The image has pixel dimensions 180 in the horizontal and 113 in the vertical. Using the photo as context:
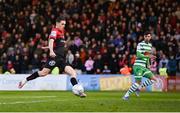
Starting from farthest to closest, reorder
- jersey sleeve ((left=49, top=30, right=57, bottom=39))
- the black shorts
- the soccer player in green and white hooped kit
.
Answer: the soccer player in green and white hooped kit
the black shorts
jersey sleeve ((left=49, top=30, right=57, bottom=39))

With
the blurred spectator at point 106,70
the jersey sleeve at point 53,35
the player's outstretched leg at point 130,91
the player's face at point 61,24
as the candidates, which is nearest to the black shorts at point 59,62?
the jersey sleeve at point 53,35

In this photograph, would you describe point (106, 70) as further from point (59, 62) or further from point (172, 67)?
point (59, 62)

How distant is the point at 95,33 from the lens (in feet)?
117

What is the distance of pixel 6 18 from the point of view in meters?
38.8

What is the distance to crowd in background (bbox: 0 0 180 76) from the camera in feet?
110

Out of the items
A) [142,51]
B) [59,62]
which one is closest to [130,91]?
[142,51]

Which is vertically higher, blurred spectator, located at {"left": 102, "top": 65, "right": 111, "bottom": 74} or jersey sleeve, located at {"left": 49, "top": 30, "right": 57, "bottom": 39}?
jersey sleeve, located at {"left": 49, "top": 30, "right": 57, "bottom": 39}

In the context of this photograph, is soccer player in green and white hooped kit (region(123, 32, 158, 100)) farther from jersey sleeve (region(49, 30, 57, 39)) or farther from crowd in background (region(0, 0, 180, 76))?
crowd in background (region(0, 0, 180, 76))

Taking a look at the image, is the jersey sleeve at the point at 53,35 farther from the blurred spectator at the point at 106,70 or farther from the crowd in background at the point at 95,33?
the blurred spectator at the point at 106,70

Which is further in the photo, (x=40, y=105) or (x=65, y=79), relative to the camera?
(x=65, y=79)

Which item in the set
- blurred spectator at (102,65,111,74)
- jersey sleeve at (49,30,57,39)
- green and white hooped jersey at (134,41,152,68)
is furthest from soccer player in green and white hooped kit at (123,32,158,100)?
blurred spectator at (102,65,111,74)

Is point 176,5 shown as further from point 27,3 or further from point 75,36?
point 27,3

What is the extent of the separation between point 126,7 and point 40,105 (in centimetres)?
2080

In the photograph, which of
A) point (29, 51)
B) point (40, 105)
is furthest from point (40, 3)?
point (40, 105)
